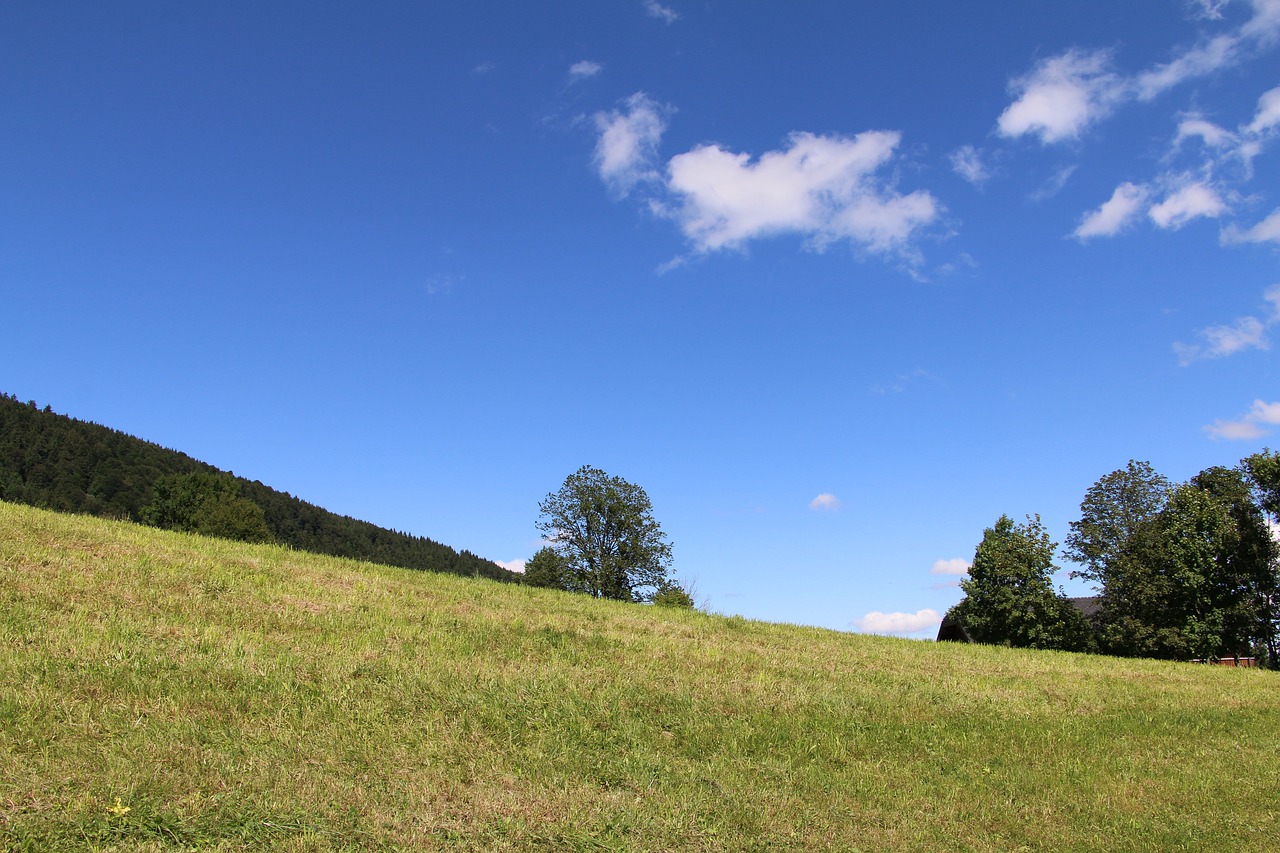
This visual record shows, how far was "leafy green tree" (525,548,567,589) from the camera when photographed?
211 feet

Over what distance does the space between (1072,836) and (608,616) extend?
14.1 metres

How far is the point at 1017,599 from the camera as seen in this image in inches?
1998

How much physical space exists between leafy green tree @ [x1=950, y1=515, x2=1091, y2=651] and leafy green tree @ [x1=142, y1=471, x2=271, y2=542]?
62.7 metres

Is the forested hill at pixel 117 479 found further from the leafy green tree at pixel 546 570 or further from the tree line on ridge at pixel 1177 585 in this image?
the tree line on ridge at pixel 1177 585

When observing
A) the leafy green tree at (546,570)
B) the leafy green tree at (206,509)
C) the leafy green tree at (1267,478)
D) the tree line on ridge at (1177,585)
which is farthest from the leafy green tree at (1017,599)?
the leafy green tree at (206,509)

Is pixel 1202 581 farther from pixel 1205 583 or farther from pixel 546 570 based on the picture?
pixel 546 570

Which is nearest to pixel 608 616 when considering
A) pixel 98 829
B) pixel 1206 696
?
pixel 98 829

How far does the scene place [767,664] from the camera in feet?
59.7

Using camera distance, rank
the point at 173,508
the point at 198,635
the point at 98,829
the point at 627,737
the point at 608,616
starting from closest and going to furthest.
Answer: the point at 98,829 → the point at 627,737 → the point at 198,635 → the point at 608,616 → the point at 173,508

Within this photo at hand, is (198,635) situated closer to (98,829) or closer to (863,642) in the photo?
(98,829)

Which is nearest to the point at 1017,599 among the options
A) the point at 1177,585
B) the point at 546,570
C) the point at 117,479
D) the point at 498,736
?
the point at 1177,585

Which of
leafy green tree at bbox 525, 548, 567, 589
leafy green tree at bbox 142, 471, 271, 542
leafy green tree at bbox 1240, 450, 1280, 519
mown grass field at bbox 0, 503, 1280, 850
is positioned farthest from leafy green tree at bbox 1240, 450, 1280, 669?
leafy green tree at bbox 142, 471, 271, 542

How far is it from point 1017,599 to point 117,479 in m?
137

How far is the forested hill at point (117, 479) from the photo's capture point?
425 ft
